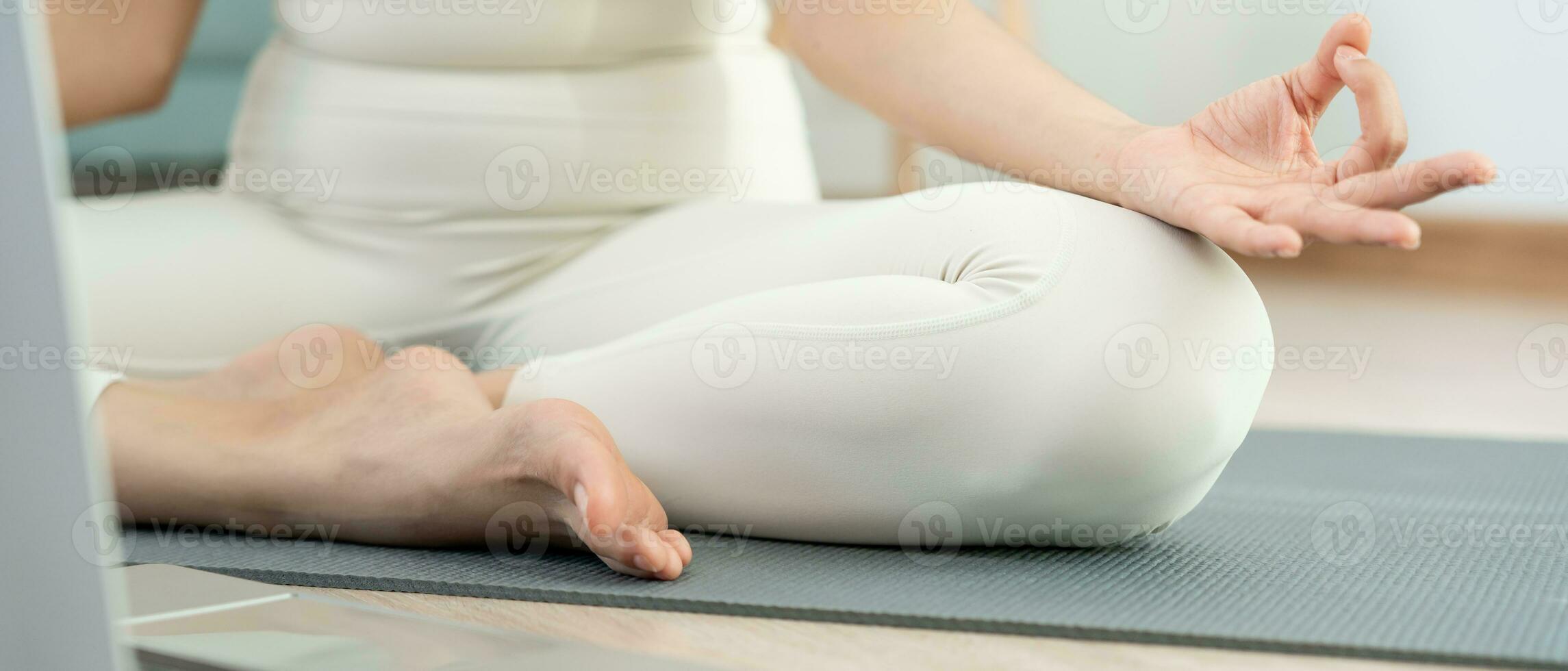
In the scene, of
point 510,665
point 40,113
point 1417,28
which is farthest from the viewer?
point 1417,28

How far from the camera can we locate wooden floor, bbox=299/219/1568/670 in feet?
1.81

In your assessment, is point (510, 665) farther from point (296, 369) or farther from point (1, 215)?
point (296, 369)

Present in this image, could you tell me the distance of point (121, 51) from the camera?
39.0 inches

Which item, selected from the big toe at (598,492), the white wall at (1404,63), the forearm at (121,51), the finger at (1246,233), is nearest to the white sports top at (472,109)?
the forearm at (121,51)

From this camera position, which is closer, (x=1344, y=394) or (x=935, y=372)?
(x=935, y=372)

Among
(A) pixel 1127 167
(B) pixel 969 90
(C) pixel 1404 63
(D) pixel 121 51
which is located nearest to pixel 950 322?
(A) pixel 1127 167

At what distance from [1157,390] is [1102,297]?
0.05 metres

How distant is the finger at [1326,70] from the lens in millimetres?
617

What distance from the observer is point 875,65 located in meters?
0.95

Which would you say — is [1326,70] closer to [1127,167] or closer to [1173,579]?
[1127,167]

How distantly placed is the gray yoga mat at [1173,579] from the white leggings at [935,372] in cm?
4

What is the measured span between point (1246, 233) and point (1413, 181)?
0.07 meters

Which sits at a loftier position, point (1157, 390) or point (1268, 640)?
point (1157, 390)

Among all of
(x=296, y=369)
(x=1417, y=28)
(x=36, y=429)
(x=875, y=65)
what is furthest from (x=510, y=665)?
(x=1417, y=28)
